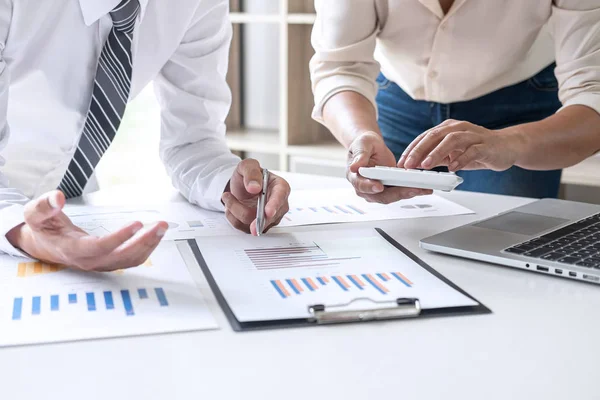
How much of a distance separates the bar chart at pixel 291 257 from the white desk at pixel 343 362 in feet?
0.42

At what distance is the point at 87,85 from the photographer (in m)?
1.14

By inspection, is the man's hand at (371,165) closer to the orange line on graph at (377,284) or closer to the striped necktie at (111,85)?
the orange line on graph at (377,284)

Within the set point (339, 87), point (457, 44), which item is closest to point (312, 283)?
point (339, 87)

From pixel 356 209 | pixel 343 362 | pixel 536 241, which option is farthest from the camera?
pixel 356 209

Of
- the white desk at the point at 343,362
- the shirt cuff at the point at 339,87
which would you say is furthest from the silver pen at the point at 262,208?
the shirt cuff at the point at 339,87

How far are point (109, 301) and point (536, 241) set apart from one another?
53cm

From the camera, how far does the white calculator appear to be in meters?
0.91

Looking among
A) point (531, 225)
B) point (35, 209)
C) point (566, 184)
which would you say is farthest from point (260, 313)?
point (566, 184)

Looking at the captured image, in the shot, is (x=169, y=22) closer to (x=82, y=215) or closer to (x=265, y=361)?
(x=82, y=215)

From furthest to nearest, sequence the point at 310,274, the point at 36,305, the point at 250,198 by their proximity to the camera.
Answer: the point at 250,198
the point at 310,274
the point at 36,305

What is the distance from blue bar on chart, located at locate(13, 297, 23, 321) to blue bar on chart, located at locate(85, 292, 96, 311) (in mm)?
62

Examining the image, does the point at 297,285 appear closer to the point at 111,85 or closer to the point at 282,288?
the point at 282,288

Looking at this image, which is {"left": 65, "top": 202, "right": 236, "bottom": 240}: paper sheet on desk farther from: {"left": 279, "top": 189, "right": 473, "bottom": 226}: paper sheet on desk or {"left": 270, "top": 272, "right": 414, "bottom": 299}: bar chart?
{"left": 270, "top": 272, "right": 414, "bottom": 299}: bar chart

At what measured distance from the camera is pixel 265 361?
61 centimetres
